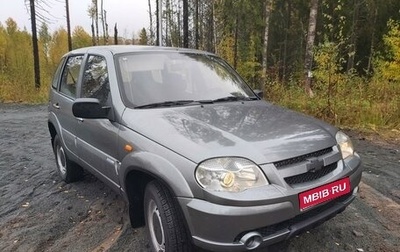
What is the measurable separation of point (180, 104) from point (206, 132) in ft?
2.34

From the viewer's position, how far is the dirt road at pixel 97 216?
3.14 m

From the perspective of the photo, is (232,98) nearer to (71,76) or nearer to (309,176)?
(309,176)

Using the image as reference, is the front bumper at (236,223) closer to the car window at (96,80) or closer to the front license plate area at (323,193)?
the front license plate area at (323,193)

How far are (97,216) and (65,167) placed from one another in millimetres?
1325

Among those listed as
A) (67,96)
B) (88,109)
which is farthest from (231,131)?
(67,96)

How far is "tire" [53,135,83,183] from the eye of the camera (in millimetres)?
4699

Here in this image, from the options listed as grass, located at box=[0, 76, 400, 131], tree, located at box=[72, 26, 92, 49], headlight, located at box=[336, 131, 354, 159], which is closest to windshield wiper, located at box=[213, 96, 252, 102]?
headlight, located at box=[336, 131, 354, 159]

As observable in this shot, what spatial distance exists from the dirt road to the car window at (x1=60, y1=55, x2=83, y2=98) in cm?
130

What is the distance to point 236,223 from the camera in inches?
→ 86.3

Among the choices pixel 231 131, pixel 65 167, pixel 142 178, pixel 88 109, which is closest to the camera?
pixel 231 131

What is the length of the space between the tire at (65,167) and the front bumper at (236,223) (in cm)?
286

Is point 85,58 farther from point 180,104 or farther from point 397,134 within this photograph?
point 397,134

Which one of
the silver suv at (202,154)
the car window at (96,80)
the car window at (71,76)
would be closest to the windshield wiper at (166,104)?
the silver suv at (202,154)

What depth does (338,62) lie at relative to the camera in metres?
8.06
